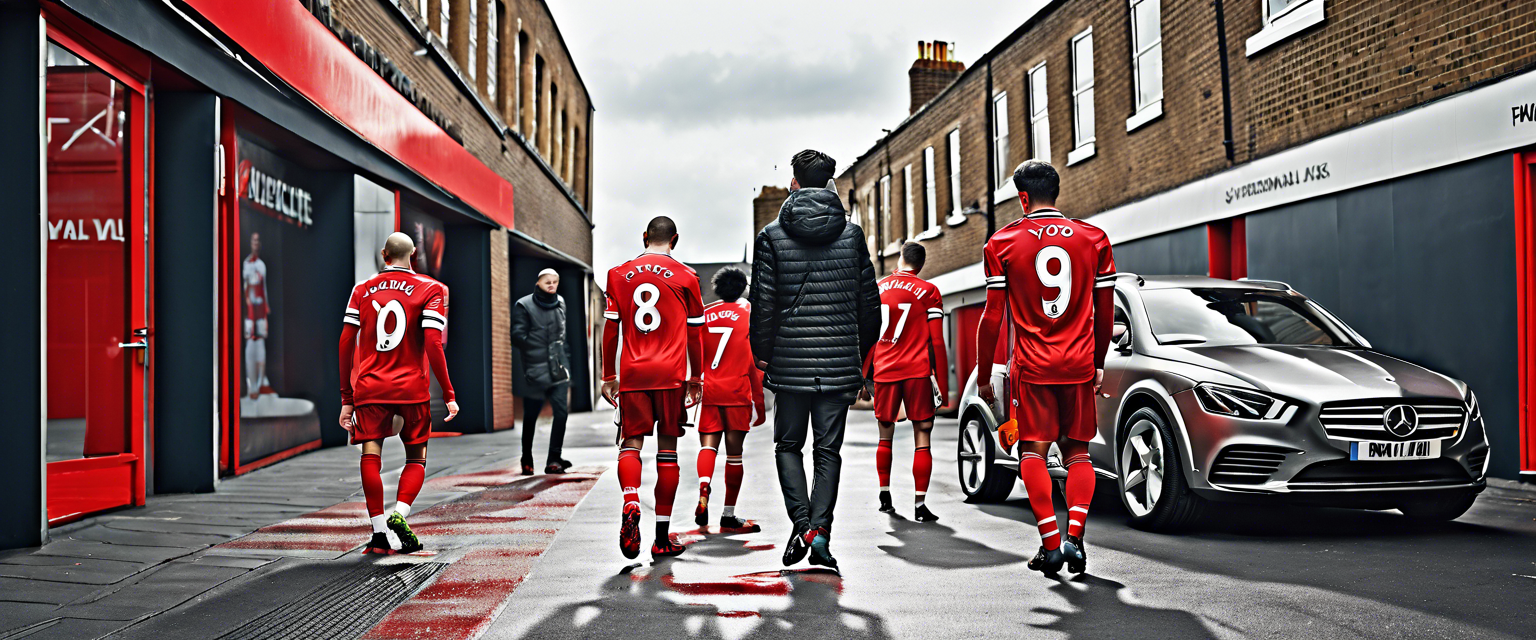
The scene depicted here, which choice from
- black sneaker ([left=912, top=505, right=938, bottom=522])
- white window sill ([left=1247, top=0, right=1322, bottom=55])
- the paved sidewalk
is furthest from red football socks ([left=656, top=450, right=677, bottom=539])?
white window sill ([left=1247, top=0, right=1322, bottom=55])

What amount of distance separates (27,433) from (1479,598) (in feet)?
21.1

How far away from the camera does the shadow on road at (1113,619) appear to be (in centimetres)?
420

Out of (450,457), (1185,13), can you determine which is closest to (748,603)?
(450,457)

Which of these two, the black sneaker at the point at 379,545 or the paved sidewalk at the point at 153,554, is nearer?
the paved sidewalk at the point at 153,554

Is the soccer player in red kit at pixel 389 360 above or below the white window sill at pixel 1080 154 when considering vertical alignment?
below

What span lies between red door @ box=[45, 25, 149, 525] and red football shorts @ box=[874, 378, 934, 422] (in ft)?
15.1

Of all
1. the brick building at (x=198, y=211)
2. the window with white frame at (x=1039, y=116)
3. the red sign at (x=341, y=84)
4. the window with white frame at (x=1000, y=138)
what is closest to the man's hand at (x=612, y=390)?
the brick building at (x=198, y=211)

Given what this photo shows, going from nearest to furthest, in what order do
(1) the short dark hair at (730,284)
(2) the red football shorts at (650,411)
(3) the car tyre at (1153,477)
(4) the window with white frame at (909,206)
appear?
(2) the red football shorts at (650,411), (3) the car tyre at (1153,477), (1) the short dark hair at (730,284), (4) the window with white frame at (909,206)

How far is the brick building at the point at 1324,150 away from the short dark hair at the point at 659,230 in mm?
6631

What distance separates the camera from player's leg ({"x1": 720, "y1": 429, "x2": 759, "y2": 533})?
281 inches

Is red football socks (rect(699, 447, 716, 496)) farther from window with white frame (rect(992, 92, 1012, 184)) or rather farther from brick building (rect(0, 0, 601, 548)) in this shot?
window with white frame (rect(992, 92, 1012, 184))

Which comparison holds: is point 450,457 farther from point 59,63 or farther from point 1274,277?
point 1274,277

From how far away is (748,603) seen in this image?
4.81 metres

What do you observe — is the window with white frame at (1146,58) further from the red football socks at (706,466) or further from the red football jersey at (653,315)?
the red football jersey at (653,315)
